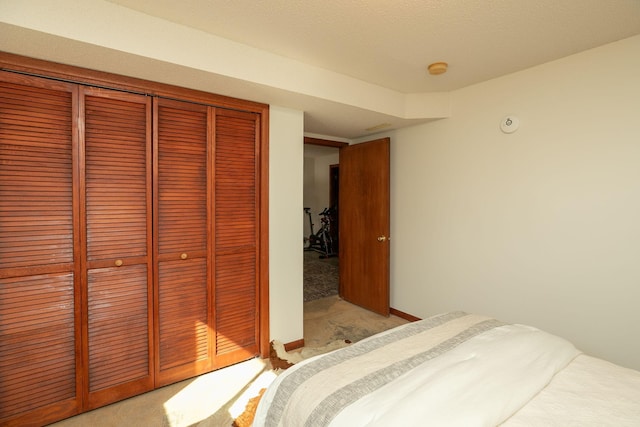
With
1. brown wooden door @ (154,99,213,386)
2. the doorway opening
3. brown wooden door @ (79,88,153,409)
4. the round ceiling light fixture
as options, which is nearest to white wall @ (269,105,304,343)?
brown wooden door @ (154,99,213,386)

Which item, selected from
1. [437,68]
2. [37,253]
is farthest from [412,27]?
[37,253]

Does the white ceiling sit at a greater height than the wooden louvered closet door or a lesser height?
greater

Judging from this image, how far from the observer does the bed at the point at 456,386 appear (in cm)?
98

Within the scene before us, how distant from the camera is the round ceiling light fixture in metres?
2.27

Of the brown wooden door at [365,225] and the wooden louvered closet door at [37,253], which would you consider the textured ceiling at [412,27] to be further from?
the brown wooden door at [365,225]

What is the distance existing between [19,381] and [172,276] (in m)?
0.94

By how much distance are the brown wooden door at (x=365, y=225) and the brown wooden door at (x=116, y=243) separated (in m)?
2.35

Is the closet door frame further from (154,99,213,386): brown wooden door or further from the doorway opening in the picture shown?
the doorway opening

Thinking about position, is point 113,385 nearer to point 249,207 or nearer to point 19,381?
point 19,381

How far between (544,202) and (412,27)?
5.39 feet

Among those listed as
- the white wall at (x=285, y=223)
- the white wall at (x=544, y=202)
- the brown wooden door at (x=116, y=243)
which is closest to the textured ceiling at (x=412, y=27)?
the white wall at (x=544, y=202)

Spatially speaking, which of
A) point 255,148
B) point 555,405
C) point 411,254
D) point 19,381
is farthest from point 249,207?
point 555,405

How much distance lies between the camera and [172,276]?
214 cm

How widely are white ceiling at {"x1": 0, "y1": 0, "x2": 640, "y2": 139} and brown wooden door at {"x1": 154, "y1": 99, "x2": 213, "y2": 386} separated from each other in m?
0.31
